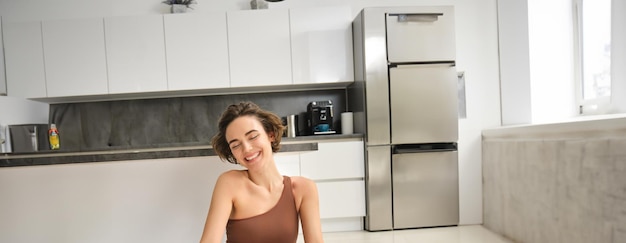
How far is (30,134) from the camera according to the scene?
2.91 m

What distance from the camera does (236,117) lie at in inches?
39.6

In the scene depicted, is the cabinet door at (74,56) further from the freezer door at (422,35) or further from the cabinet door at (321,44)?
the freezer door at (422,35)

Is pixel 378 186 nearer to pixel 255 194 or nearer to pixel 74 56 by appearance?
pixel 255 194

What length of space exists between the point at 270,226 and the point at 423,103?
6.97 ft

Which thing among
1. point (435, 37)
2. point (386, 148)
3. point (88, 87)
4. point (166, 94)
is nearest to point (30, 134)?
point (88, 87)

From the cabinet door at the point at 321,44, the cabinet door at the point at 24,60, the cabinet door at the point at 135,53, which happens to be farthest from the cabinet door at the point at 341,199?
the cabinet door at the point at 24,60

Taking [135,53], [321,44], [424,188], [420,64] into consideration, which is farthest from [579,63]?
[135,53]

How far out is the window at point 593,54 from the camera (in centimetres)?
230

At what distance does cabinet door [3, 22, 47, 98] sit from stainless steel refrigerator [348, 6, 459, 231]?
2.81 m

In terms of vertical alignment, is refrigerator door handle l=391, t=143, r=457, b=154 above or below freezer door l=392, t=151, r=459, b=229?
above

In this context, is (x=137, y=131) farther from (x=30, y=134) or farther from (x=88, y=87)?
(x=30, y=134)

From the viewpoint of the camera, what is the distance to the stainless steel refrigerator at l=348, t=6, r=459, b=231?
108 inches

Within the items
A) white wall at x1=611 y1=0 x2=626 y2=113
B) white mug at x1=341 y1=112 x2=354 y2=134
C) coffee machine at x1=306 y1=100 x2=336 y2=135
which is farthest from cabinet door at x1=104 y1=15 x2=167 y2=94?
white wall at x1=611 y1=0 x2=626 y2=113

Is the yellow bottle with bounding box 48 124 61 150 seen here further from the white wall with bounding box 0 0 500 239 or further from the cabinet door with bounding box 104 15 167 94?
the white wall with bounding box 0 0 500 239
